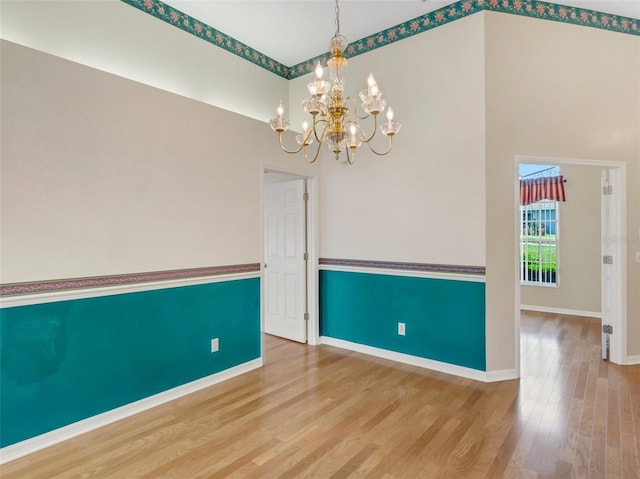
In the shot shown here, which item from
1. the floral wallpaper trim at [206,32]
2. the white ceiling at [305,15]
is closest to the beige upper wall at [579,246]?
the white ceiling at [305,15]

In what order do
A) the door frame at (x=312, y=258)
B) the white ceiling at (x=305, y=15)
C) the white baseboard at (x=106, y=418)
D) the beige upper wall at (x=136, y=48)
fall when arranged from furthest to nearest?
the door frame at (x=312, y=258) → the white ceiling at (x=305, y=15) → the beige upper wall at (x=136, y=48) → the white baseboard at (x=106, y=418)

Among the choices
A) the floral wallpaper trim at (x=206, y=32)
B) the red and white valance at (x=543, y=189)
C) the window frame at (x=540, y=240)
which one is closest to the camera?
the floral wallpaper trim at (x=206, y=32)

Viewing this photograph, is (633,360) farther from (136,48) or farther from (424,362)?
(136,48)

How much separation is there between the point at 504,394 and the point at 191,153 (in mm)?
3414

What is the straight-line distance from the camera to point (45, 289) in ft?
7.66

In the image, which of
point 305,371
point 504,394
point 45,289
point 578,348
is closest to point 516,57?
point 504,394

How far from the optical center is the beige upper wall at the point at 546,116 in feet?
10.8

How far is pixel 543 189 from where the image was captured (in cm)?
600

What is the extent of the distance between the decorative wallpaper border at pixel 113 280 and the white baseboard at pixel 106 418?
0.94m

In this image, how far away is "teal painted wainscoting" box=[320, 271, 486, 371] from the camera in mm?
3383

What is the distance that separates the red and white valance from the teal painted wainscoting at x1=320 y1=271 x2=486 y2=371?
12.1ft

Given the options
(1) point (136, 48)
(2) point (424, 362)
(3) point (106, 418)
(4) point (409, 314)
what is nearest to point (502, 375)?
(2) point (424, 362)

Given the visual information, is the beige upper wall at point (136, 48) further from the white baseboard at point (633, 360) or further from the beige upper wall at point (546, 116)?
the white baseboard at point (633, 360)

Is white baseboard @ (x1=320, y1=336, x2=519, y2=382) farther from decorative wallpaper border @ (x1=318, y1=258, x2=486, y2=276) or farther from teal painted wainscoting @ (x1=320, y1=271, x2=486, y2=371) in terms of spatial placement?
decorative wallpaper border @ (x1=318, y1=258, x2=486, y2=276)
